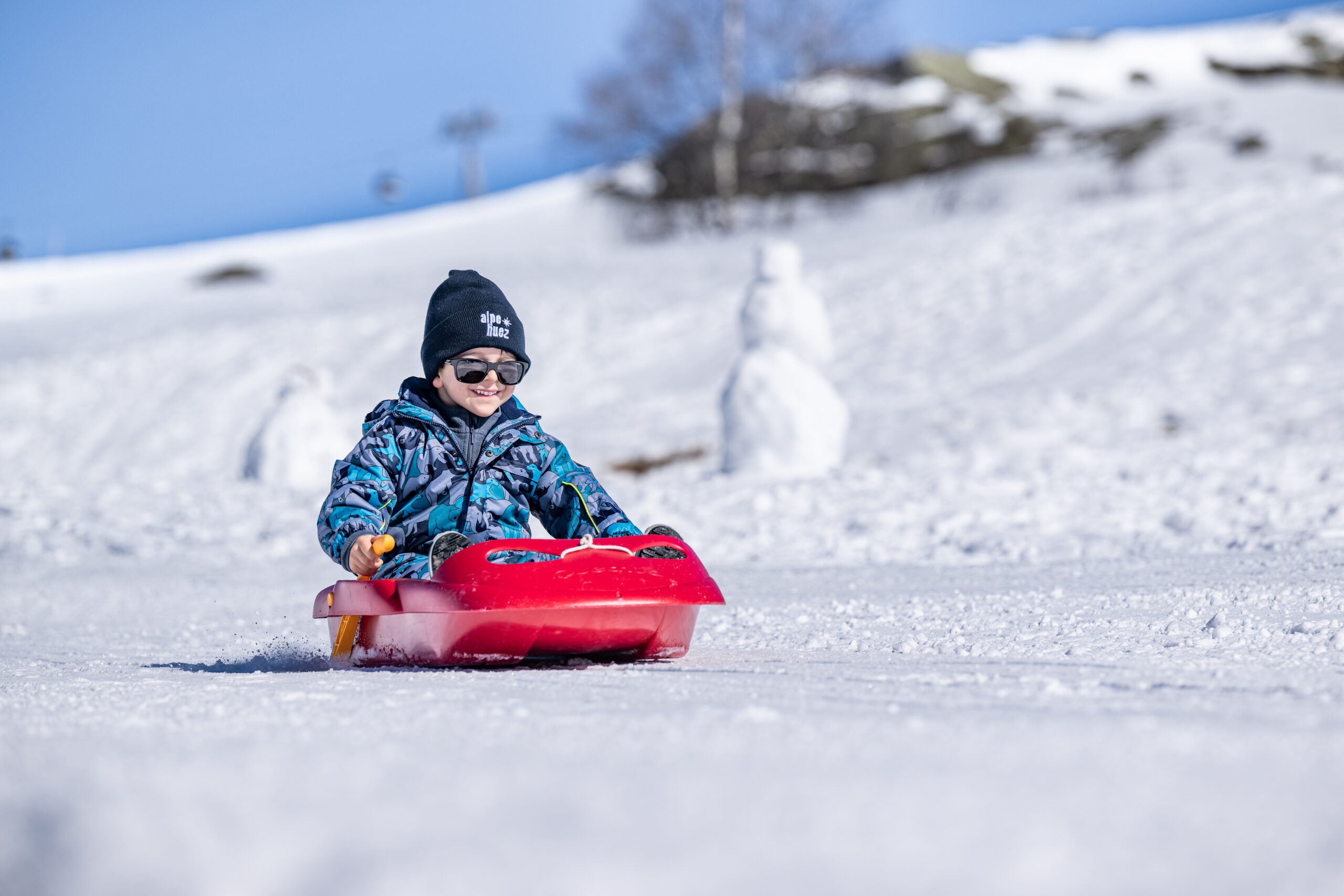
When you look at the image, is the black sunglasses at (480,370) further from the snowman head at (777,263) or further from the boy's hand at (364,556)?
the snowman head at (777,263)

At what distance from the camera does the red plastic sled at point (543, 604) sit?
2891 mm

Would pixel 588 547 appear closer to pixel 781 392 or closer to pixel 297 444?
pixel 781 392

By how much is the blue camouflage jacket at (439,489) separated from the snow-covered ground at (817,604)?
0.43 metres

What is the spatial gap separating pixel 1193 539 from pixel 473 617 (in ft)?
12.4

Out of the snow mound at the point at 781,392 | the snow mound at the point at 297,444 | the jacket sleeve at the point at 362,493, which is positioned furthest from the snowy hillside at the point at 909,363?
the jacket sleeve at the point at 362,493

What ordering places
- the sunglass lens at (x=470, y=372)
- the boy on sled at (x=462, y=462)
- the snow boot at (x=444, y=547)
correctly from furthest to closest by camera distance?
1. the sunglass lens at (x=470, y=372)
2. the boy on sled at (x=462, y=462)
3. the snow boot at (x=444, y=547)

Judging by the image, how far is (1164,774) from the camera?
5.14 feet

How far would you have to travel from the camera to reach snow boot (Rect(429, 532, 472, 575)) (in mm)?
3027

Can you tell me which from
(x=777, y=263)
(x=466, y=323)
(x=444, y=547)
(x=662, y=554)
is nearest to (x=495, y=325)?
(x=466, y=323)

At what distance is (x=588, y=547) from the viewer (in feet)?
9.77

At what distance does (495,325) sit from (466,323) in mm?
82

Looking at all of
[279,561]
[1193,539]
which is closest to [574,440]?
[279,561]

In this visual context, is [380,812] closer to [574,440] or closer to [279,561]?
[279,561]

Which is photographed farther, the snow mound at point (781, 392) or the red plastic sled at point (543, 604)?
the snow mound at point (781, 392)
